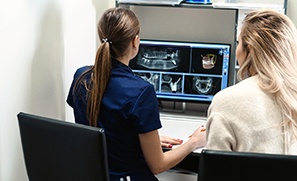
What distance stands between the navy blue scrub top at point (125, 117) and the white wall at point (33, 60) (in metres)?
0.25

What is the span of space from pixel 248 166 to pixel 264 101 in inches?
10.5

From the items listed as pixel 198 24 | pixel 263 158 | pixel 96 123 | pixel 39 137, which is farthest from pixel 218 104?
pixel 198 24

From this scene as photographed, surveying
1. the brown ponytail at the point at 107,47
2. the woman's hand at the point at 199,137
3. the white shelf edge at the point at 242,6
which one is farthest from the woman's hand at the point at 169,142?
the white shelf edge at the point at 242,6

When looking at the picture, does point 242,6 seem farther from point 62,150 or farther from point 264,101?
point 62,150

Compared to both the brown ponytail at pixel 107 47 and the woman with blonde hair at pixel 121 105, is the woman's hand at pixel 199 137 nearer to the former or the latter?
the woman with blonde hair at pixel 121 105

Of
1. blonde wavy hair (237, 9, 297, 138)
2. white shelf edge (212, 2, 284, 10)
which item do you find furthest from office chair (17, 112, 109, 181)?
white shelf edge (212, 2, 284, 10)

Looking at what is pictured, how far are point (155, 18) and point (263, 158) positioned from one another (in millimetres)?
1715

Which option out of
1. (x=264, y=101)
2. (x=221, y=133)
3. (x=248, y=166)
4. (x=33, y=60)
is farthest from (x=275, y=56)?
(x=33, y=60)

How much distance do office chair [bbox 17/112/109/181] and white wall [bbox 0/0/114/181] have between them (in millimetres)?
202

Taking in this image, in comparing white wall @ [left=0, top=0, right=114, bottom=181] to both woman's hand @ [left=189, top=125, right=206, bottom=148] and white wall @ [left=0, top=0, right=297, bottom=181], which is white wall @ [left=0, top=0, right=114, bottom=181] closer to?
white wall @ [left=0, top=0, right=297, bottom=181]

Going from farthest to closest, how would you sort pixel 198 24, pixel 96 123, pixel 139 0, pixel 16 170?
pixel 198 24, pixel 139 0, pixel 16 170, pixel 96 123

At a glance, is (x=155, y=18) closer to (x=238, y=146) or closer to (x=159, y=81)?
(x=159, y=81)

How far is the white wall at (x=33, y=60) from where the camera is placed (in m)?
1.56

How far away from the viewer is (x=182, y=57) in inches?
98.7
